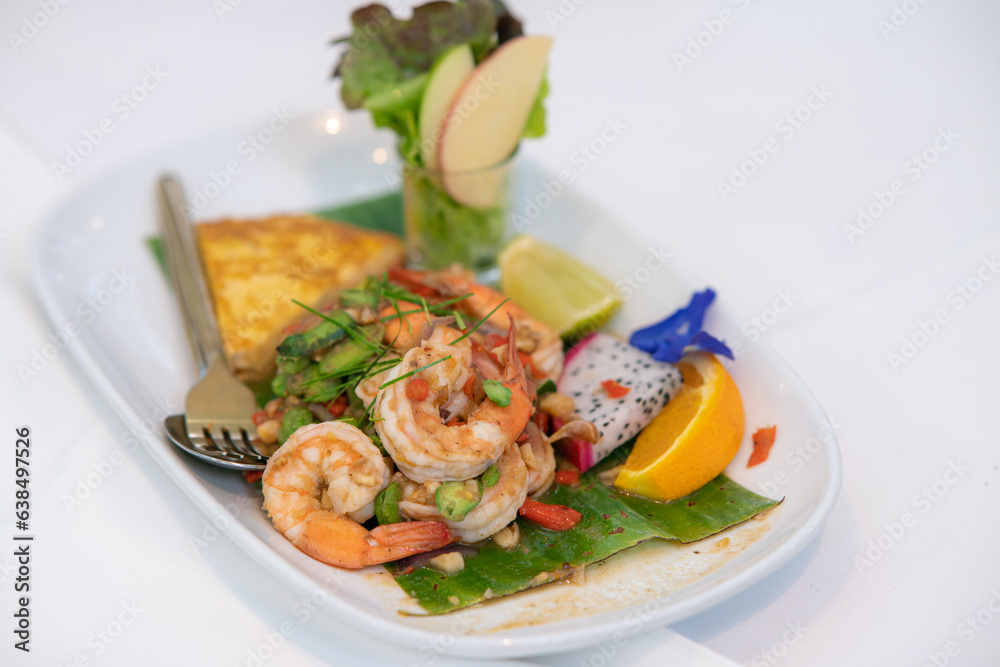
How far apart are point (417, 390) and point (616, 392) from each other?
921 millimetres

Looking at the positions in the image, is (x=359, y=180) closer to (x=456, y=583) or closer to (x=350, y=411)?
(x=350, y=411)

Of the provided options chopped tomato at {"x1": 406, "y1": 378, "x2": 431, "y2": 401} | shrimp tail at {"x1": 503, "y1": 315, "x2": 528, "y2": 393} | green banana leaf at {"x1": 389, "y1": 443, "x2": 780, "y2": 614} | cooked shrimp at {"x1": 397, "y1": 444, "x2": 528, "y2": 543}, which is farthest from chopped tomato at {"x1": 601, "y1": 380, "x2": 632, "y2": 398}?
chopped tomato at {"x1": 406, "y1": 378, "x2": 431, "y2": 401}

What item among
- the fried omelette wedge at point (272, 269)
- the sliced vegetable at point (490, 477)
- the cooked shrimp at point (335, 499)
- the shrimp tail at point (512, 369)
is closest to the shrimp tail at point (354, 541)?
the cooked shrimp at point (335, 499)

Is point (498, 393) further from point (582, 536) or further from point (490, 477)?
point (582, 536)

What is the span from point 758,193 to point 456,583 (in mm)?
3415

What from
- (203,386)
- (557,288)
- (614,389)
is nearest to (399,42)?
(557,288)

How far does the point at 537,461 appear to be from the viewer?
2615 mm

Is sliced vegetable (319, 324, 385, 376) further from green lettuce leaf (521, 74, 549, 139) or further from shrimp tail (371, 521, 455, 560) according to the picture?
green lettuce leaf (521, 74, 549, 139)

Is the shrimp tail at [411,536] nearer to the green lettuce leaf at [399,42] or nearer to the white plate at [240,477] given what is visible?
the white plate at [240,477]

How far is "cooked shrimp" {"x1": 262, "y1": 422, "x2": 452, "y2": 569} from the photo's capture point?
→ 2.29 meters

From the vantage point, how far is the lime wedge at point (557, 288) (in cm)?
339

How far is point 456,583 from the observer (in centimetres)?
231

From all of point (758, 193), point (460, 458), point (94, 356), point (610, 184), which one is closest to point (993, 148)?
point (758, 193)

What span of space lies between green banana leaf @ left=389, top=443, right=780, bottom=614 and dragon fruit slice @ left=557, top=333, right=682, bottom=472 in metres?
0.13
